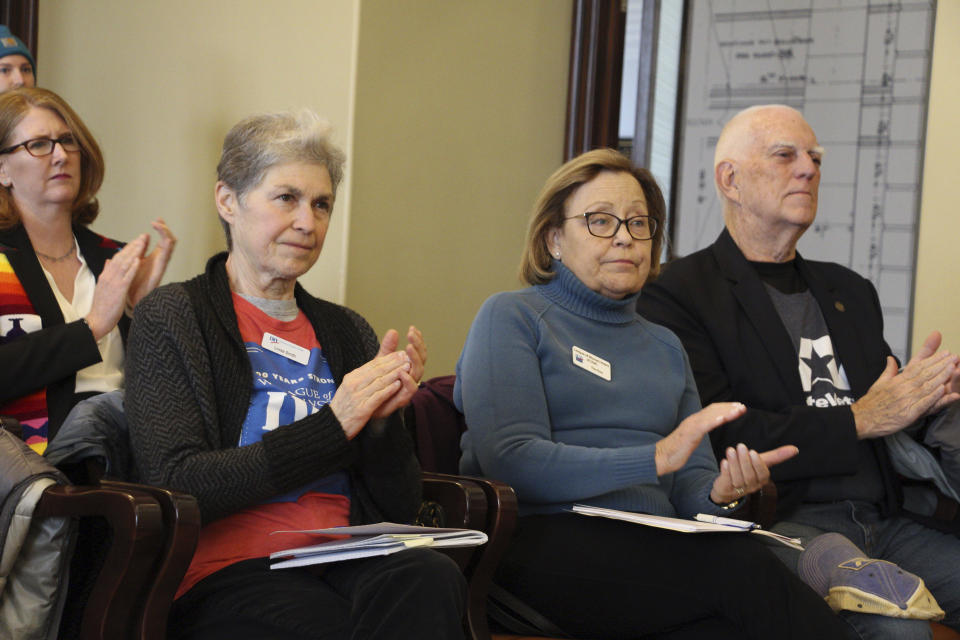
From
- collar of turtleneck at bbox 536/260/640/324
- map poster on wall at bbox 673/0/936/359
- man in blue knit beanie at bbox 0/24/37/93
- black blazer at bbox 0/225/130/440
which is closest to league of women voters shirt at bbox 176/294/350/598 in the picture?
black blazer at bbox 0/225/130/440

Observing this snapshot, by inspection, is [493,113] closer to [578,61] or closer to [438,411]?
[578,61]

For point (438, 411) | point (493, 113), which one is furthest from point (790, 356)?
point (493, 113)

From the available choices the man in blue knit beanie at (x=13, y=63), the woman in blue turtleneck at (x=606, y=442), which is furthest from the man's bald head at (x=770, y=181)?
the man in blue knit beanie at (x=13, y=63)

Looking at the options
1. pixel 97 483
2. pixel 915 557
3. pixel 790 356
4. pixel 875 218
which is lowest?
pixel 915 557

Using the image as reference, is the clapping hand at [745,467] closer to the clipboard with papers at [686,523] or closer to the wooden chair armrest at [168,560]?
the clipboard with papers at [686,523]

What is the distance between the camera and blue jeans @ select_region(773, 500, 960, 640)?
2561 mm

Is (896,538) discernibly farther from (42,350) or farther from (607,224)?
(42,350)

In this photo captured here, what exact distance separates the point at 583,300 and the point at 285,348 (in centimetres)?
74

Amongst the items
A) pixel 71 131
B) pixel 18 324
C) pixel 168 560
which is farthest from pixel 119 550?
pixel 71 131

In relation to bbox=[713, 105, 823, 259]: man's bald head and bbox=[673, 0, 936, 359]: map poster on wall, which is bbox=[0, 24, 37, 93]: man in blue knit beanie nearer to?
bbox=[713, 105, 823, 259]: man's bald head

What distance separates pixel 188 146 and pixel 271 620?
189 centimetres

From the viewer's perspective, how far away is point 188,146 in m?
3.20

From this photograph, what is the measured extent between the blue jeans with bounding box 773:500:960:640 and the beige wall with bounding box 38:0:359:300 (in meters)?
1.41

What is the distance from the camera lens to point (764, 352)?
2736 mm
